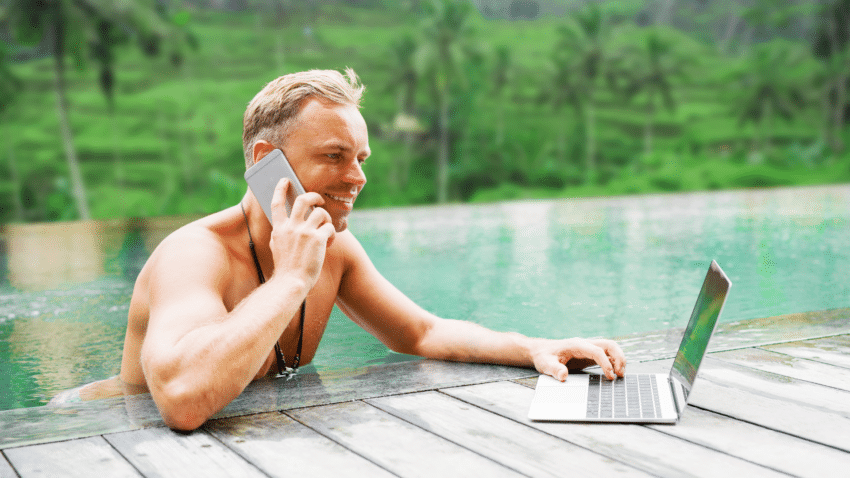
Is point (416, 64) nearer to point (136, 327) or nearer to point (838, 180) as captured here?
point (838, 180)

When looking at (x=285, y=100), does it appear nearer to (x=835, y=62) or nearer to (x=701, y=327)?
(x=701, y=327)

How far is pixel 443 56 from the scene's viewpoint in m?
22.5

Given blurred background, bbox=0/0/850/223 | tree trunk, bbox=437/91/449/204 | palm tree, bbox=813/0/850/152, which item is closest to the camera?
blurred background, bbox=0/0/850/223

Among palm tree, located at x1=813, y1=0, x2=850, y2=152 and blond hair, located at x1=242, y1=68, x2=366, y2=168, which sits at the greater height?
palm tree, located at x1=813, y1=0, x2=850, y2=152

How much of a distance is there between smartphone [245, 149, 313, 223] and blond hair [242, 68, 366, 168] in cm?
8

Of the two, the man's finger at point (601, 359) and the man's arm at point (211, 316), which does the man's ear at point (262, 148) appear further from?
the man's finger at point (601, 359)

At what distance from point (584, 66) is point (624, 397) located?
952 inches

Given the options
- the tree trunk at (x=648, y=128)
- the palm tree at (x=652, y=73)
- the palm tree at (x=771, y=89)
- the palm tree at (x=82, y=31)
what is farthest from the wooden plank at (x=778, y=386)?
the palm tree at (x=771, y=89)

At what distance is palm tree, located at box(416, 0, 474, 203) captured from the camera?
73.7 feet

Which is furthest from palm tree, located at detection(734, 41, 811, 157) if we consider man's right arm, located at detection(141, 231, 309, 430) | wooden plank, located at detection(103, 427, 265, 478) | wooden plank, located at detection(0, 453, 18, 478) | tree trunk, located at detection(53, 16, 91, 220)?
wooden plank, located at detection(0, 453, 18, 478)

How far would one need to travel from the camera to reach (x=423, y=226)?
8344mm

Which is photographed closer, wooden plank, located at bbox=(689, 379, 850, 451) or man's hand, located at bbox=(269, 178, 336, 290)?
wooden plank, located at bbox=(689, 379, 850, 451)

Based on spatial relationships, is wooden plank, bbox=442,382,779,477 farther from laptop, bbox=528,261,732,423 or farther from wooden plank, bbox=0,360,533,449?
wooden plank, bbox=0,360,533,449

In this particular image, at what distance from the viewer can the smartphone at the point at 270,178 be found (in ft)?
5.96
